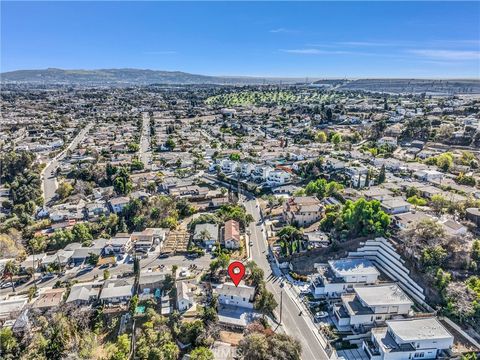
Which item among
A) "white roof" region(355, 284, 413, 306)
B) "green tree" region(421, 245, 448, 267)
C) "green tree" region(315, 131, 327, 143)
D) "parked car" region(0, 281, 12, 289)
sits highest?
"green tree" region(315, 131, 327, 143)

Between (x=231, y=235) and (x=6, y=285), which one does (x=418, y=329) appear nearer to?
(x=231, y=235)

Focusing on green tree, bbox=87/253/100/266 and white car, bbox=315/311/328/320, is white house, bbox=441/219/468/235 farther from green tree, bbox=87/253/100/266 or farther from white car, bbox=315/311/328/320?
green tree, bbox=87/253/100/266

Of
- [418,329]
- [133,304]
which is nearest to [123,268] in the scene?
[133,304]

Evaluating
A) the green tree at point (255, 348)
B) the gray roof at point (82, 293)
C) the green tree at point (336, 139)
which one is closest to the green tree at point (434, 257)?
the green tree at point (255, 348)

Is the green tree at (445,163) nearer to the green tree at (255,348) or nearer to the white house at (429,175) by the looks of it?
the white house at (429,175)

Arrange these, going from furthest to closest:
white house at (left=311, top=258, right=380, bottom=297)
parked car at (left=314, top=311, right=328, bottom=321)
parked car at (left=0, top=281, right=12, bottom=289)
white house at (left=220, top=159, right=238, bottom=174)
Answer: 1. white house at (left=220, top=159, right=238, bottom=174)
2. parked car at (left=0, top=281, right=12, bottom=289)
3. white house at (left=311, top=258, right=380, bottom=297)
4. parked car at (left=314, top=311, right=328, bottom=321)

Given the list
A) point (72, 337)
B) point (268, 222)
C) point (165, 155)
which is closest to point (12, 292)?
point (72, 337)

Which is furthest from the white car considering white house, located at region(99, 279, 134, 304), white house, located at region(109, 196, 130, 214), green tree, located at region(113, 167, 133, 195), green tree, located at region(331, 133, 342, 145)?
green tree, located at region(331, 133, 342, 145)
